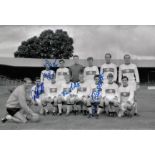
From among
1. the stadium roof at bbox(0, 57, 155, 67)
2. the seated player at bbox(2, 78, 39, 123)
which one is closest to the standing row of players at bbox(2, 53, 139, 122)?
the seated player at bbox(2, 78, 39, 123)

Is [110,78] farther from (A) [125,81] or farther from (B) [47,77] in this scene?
(B) [47,77]

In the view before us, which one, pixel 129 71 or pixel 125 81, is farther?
pixel 129 71

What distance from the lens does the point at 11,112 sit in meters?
6.97

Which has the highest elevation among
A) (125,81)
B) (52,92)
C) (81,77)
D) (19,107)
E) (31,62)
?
(31,62)

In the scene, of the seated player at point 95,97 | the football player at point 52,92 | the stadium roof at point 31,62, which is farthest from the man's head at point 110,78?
the stadium roof at point 31,62

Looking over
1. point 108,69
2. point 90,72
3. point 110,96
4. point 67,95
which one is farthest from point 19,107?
point 108,69

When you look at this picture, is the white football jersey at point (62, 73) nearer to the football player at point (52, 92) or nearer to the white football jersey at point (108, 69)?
the football player at point (52, 92)

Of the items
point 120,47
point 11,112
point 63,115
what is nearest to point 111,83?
point 63,115

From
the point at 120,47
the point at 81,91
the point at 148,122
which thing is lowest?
the point at 148,122

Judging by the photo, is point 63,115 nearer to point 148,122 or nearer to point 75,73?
point 75,73

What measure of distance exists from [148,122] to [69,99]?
2.10 m

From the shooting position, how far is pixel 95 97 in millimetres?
7684

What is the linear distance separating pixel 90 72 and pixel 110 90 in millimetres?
724
